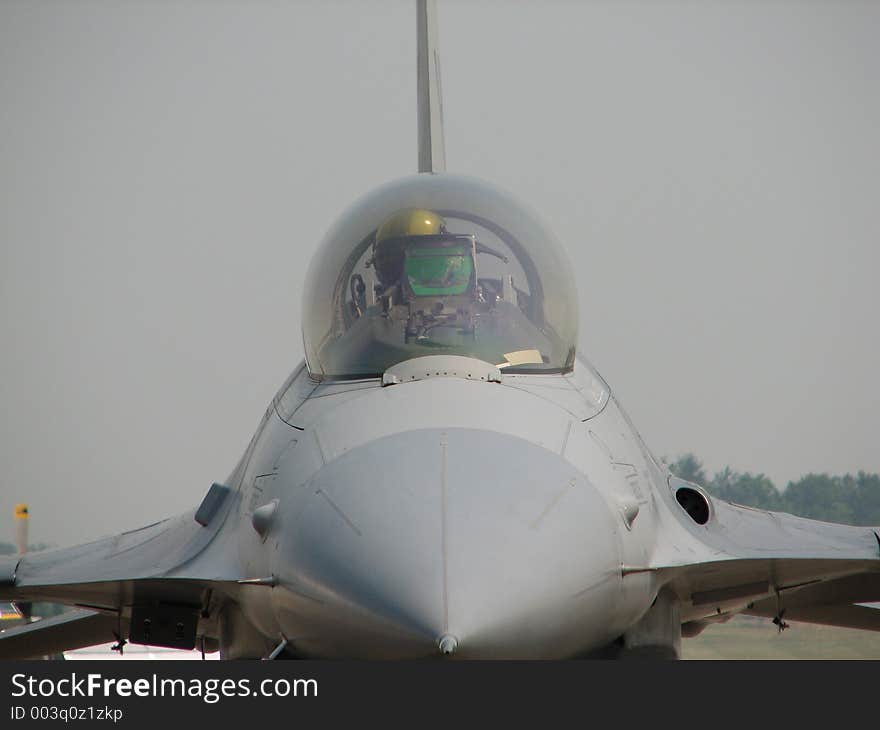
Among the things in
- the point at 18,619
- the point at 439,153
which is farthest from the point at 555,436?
the point at 18,619

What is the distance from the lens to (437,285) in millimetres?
6332

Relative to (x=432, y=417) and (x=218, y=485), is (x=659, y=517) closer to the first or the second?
(x=432, y=417)

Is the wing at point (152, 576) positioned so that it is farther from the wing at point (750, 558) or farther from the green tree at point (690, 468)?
the green tree at point (690, 468)

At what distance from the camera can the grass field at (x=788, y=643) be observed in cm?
1361

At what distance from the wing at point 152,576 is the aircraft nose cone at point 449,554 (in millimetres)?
922

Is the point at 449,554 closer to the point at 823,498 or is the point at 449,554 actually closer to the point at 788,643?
the point at 788,643

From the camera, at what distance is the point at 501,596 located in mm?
4410

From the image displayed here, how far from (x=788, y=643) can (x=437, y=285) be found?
985cm

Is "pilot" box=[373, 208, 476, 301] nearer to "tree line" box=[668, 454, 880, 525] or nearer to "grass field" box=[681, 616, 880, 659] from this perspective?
"grass field" box=[681, 616, 880, 659]

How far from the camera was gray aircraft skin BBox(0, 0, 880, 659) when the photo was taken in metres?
4.51

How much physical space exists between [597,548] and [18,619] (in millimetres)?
16877

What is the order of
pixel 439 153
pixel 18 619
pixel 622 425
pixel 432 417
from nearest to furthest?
pixel 432 417 < pixel 622 425 < pixel 439 153 < pixel 18 619

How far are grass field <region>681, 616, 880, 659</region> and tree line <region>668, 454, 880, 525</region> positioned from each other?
5.36 m

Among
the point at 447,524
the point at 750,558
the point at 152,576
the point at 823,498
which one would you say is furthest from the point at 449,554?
the point at 823,498
